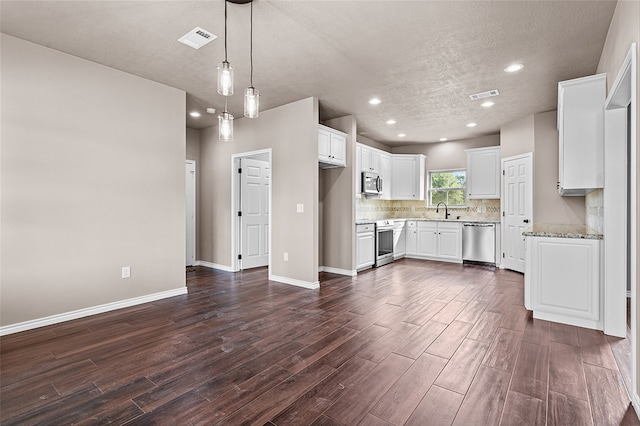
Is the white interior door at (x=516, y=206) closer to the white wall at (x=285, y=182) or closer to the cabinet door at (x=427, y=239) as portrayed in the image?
the cabinet door at (x=427, y=239)

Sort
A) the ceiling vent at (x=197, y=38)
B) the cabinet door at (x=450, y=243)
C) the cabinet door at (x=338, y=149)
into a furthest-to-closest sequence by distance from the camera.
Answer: the cabinet door at (x=450, y=243) → the cabinet door at (x=338, y=149) → the ceiling vent at (x=197, y=38)

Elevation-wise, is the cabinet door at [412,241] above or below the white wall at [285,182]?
→ below

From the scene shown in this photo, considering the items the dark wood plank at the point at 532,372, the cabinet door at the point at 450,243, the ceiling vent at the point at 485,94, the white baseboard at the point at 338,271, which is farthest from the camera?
the cabinet door at the point at 450,243

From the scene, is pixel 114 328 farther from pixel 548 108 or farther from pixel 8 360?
pixel 548 108

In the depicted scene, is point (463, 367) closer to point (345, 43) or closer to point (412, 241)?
point (345, 43)

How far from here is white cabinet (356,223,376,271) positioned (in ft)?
18.5

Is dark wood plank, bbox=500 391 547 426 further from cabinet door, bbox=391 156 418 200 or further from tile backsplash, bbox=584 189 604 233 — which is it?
cabinet door, bbox=391 156 418 200

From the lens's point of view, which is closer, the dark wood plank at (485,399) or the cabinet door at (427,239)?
the dark wood plank at (485,399)

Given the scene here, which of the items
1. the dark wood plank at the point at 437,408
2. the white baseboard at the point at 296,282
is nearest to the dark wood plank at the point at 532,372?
the dark wood plank at the point at 437,408

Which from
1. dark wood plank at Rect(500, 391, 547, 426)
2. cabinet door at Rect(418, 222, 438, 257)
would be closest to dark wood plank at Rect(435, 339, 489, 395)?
dark wood plank at Rect(500, 391, 547, 426)

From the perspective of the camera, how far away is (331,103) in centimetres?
488

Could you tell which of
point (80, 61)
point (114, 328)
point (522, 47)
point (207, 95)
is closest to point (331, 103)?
point (207, 95)

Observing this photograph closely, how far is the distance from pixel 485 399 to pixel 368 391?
707 millimetres

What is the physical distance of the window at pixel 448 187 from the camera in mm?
7484
